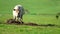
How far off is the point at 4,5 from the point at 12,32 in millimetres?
33967

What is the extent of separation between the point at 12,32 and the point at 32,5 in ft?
116

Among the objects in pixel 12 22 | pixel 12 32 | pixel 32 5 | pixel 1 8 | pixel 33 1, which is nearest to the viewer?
pixel 12 32

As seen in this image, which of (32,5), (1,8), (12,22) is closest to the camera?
(12,22)

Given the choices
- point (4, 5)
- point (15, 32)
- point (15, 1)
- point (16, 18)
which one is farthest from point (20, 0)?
point (15, 32)

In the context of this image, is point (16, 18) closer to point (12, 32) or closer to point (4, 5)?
point (12, 32)

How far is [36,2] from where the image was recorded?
56.8m

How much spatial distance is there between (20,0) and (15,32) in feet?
126

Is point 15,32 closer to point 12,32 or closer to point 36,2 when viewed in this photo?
point 12,32

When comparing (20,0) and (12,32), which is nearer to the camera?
(12,32)

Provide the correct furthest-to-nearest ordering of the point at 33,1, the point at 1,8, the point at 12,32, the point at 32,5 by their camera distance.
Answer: the point at 33,1 → the point at 32,5 → the point at 1,8 → the point at 12,32

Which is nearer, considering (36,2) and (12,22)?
(12,22)

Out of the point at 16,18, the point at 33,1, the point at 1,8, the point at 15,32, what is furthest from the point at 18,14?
the point at 33,1

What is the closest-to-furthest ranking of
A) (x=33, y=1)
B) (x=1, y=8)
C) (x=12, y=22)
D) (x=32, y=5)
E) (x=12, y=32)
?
(x=12, y=32) → (x=12, y=22) → (x=1, y=8) → (x=32, y=5) → (x=33, y=1)

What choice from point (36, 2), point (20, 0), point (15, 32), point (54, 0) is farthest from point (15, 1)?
point (15, 32)
